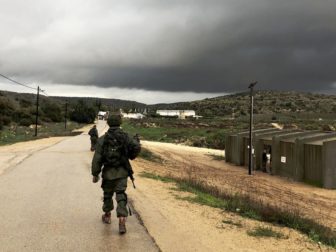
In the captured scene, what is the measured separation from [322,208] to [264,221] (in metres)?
8.31

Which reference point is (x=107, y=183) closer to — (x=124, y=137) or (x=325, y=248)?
(x=124, y=137)

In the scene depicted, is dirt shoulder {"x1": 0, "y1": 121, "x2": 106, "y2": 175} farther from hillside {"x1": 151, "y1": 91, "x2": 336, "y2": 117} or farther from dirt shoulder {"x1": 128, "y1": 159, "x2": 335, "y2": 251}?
hillside {"x1": 151, "y1": 91, "x2": 336, "y2": 117}

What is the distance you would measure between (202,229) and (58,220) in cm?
252

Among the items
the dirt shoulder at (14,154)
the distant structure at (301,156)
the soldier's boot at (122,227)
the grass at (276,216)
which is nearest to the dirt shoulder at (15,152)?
the dirt shoulder at (14,154)

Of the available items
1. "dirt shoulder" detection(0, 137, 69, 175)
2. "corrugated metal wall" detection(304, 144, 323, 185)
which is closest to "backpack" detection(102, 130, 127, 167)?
"dirt shoulder" detection(0, 137, 69, 175)

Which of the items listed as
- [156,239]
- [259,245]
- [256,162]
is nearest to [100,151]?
[156,239]

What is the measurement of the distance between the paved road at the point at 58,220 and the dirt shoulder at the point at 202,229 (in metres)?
0.40

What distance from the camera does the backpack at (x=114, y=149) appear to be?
7.99 m

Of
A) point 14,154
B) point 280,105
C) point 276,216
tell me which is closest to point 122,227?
point 276,216

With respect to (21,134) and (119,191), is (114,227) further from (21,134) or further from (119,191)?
(21,134)

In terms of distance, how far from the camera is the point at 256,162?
34031 mm

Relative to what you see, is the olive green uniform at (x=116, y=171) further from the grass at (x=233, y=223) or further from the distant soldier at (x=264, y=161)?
the distant soldier at (x=264, y=161)

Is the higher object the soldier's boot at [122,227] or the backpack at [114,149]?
the backpack at [114,149]

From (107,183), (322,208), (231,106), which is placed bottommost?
(322,208)
